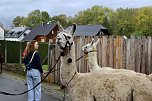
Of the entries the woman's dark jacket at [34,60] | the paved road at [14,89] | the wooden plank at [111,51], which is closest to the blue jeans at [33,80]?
the woman's dark jacket at [34,60]

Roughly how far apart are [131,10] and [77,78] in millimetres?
121717

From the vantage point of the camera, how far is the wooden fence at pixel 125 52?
11.8m

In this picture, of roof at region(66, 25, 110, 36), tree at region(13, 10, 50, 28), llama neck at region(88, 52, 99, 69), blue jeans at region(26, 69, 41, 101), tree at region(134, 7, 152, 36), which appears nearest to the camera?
blue jeans at region(26, 69, 41, 101)

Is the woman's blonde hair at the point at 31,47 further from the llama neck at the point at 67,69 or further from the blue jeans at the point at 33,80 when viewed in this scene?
the llama neck at the point at 67,69

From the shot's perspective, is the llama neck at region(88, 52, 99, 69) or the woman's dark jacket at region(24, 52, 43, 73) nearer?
the woman's dark jacket at region(24, 52, 43, 73)

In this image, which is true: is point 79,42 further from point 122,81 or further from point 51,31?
point 51,31

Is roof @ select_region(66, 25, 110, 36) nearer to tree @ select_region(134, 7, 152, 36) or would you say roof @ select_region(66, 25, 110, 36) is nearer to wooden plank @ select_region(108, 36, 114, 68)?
tree @ select_region(134, 7, 152, 36)

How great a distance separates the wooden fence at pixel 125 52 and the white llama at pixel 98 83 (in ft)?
17.8

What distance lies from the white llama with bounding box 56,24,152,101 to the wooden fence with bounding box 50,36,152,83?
17.8 feet

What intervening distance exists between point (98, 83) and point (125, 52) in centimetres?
660

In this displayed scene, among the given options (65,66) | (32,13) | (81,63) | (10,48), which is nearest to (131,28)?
(32,13)

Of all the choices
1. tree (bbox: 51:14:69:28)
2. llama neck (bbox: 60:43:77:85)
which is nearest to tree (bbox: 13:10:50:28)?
tree (bbox: 51:14:69:28)

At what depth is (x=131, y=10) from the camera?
4963 inches

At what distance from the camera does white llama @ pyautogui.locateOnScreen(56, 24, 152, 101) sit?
19.4 feet
